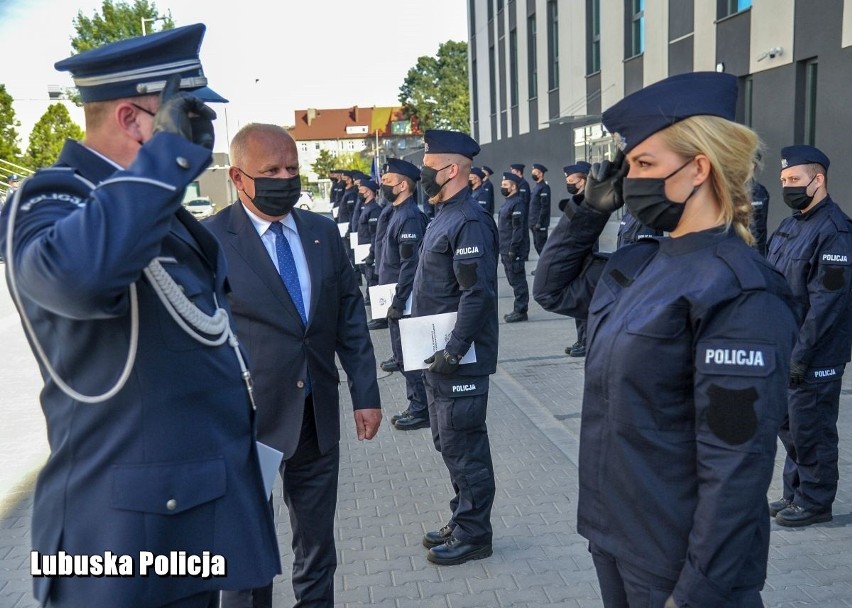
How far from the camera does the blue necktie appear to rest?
3.43 m

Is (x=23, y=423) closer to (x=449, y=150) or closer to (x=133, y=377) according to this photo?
(x=449, y=150)

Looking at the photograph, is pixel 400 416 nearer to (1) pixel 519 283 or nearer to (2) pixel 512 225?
(1) pixel 519 283

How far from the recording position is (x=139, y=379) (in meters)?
1.91

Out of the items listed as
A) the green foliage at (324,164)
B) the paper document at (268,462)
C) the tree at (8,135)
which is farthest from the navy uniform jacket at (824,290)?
the green foliage at (324,164)

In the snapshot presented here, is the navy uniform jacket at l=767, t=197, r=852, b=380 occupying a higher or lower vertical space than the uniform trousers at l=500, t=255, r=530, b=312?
higher

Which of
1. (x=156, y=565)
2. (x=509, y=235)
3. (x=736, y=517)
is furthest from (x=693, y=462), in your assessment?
(x=509, y=235)

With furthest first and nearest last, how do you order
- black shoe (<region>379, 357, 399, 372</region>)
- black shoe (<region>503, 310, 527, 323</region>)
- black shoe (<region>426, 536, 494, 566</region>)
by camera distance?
black shoe (<region>503, 310, 527, 323</region>), black shoe (<region>379, 357, 399, 372</region>), black shoe (<region>426, 536, 494, 566</region>)

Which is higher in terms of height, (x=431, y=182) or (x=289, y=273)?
(x=431, y=182)

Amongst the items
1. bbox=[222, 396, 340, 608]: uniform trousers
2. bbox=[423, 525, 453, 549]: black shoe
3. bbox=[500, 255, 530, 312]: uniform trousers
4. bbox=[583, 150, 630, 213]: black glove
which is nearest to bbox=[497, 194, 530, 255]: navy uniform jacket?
bbox=[500, 255, 530, 312]: uniform trousers

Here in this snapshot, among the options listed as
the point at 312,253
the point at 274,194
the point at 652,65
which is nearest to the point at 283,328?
the point at 312,253

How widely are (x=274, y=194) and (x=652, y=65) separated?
16890mm

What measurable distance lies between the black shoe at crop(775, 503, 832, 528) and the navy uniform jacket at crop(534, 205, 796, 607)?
2825 millimetres

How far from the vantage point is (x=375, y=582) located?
13.6 feet

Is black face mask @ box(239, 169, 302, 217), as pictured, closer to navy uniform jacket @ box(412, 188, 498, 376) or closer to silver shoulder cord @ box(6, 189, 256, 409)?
navy uniform jacket @ box(412, 188, 498, 376)
